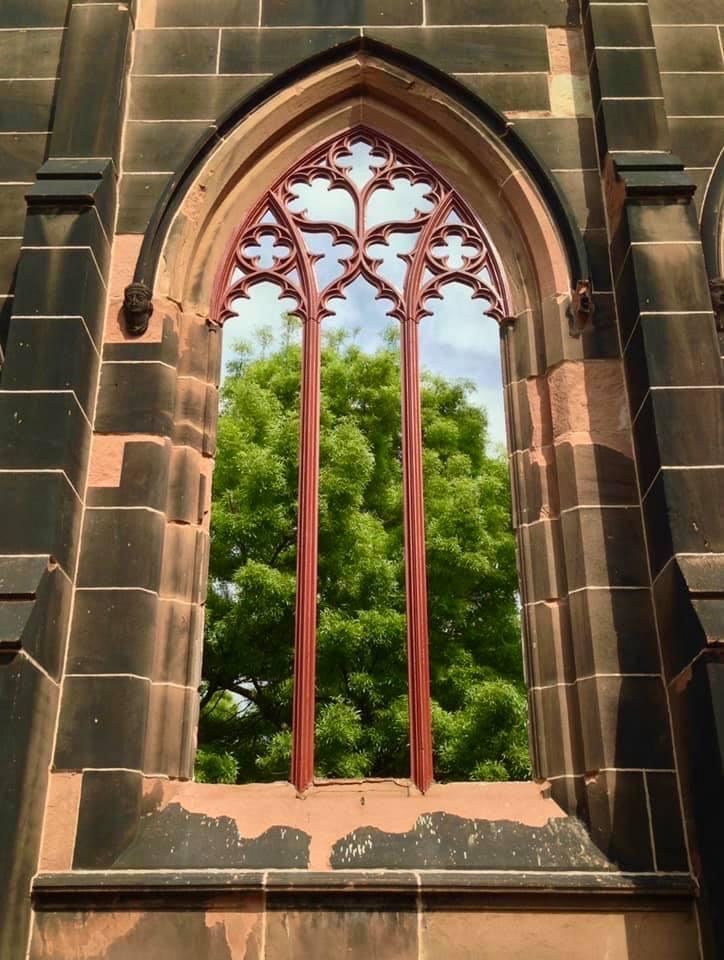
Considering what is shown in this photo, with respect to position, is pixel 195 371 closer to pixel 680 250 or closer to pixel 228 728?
pixel 680 250

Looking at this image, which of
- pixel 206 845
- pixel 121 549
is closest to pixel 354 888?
pixel 206 845

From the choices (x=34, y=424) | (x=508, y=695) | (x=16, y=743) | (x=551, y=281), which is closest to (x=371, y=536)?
(x=508, y=695)

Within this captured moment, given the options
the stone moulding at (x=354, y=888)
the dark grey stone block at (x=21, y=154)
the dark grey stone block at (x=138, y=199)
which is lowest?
the stone moulding at (x=354, y=888)

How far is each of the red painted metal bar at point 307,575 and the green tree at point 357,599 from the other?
496 cm

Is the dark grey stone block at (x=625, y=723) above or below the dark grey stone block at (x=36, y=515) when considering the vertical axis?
below

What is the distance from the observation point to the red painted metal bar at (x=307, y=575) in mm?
5754

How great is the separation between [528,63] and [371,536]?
19.5ft

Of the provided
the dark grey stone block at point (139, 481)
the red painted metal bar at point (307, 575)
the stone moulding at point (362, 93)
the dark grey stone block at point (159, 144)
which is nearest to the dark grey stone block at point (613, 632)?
the red painted metal bar at point (307, 575)

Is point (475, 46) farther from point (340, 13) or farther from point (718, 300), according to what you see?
point (718, 300)

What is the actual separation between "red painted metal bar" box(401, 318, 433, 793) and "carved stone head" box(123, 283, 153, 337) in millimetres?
1669

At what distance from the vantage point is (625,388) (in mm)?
6469

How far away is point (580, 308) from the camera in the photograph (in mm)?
6672

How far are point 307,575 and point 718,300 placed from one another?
3141 mm

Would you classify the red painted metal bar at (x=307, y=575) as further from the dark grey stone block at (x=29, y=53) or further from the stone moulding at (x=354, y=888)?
the dark grey stone block at (x=29, y=53)
